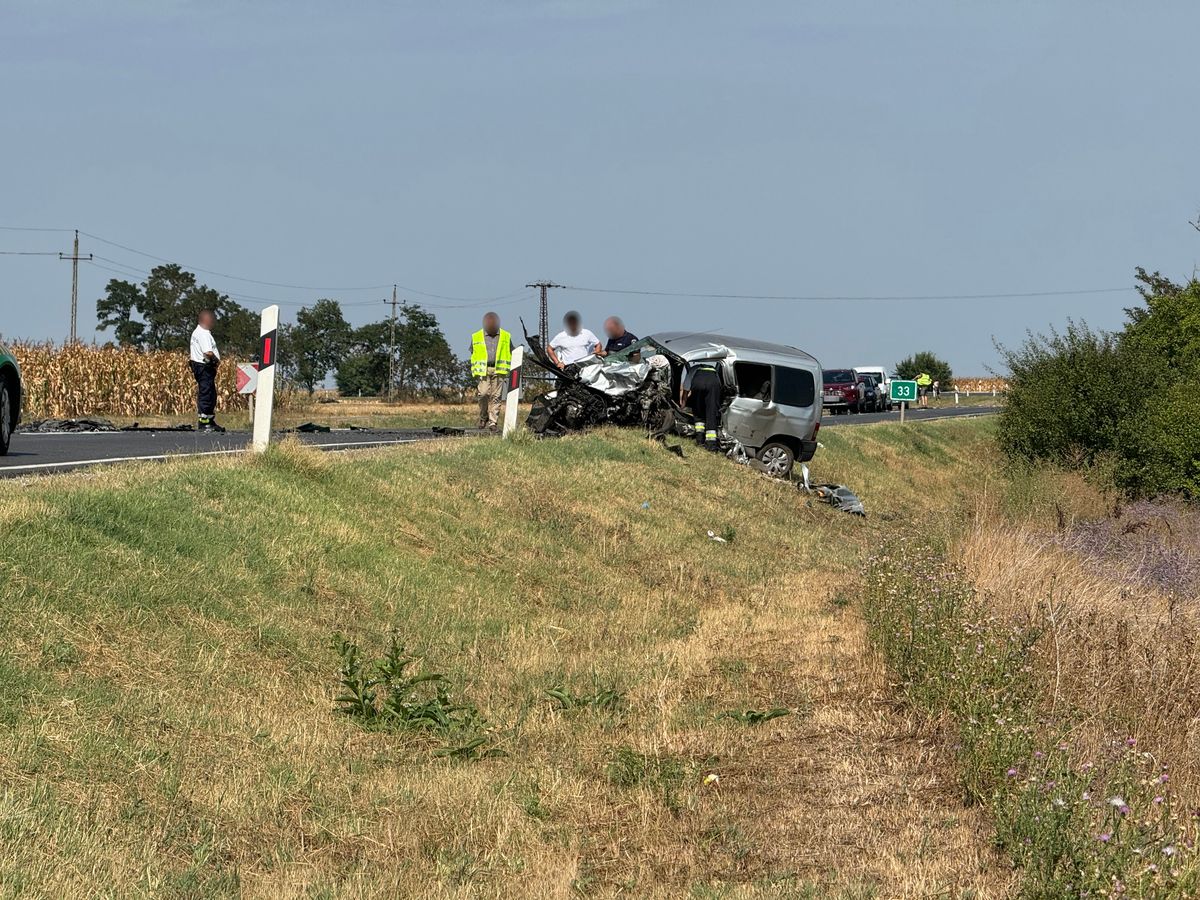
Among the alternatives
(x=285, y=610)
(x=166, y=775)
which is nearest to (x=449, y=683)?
(x=285, y=610)

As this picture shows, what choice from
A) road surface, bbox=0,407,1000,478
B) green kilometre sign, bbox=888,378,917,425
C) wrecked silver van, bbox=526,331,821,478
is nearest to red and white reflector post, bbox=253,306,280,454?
road surface, bbox=0,407,1000,478

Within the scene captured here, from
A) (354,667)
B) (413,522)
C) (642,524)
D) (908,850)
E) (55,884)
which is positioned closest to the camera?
(55,884)

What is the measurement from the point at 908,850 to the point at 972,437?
134ft

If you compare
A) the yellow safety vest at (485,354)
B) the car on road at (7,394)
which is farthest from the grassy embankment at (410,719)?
the yellow safety vest at (485,354)

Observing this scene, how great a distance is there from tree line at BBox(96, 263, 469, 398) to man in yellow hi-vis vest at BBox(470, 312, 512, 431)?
159ft

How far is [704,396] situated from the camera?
71.0 ft

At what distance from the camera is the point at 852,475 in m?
30.1

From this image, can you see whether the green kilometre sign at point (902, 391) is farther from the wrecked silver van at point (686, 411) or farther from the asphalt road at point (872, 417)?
the wrecked silver van at point (686, 411)

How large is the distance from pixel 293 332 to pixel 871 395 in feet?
138

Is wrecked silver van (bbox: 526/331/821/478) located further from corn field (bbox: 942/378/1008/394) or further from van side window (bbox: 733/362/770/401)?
corn field (bbox: 942/378/1008/394)

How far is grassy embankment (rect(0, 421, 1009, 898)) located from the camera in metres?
5.41

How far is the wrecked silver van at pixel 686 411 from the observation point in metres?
20.4

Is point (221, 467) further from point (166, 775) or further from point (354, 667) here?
point (166, 775)

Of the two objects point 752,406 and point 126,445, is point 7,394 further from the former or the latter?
point 752,406
